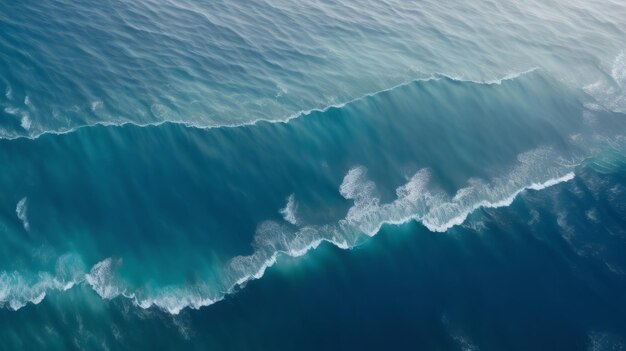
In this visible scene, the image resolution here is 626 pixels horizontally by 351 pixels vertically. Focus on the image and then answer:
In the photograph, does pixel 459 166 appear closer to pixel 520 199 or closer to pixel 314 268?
pixel 520 199

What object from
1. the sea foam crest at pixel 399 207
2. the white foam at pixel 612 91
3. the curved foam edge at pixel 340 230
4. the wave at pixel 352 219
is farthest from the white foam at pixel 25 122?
the white foam at pixel 612 91

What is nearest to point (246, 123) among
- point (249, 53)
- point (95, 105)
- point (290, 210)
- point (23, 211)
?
point (290, 210)

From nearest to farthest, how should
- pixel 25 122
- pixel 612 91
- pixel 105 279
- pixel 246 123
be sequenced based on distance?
pixel 105 279, pixel 25 122, pixel 246 123, pixel 612 91

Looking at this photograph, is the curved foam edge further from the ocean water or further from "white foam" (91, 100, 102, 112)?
"white foam" (91, 100, 102, 112)

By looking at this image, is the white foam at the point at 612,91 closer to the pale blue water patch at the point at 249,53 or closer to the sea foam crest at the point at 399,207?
the pale blue water patch at the point at 249,53

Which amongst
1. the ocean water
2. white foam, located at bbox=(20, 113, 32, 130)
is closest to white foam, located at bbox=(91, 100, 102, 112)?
the ocean water

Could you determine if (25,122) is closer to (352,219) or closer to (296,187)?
(296,187)

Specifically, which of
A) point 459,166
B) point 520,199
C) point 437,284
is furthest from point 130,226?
point 520,199

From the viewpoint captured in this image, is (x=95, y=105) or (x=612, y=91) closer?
(x=95, y=105)
